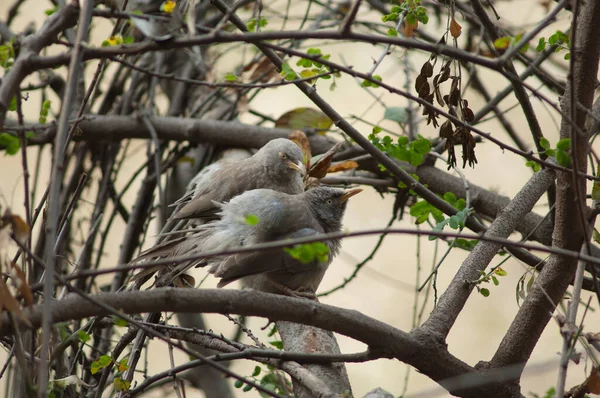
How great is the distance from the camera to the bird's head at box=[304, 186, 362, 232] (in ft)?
12.8

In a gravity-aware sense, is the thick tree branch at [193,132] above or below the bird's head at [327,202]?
above

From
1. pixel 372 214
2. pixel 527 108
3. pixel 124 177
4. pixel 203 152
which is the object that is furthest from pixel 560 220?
pixel 124 177

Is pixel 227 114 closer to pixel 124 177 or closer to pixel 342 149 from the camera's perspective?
pixel 342 149

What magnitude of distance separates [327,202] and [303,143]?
48cm

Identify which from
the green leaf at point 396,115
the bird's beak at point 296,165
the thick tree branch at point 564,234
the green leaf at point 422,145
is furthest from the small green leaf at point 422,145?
the bird's beak at point 296,165

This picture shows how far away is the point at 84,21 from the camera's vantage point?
183 centimetres

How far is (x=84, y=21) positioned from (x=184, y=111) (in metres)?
3.71

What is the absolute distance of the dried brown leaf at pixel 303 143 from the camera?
4.15m

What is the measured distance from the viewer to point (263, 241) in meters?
3.48

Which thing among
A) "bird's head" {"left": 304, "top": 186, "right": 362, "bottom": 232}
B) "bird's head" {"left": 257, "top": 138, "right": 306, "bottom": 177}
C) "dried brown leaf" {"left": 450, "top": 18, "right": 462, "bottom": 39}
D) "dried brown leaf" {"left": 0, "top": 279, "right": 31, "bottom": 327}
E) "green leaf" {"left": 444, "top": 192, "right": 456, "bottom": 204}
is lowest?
"dried brown leaf" {"left": 0, "top": 279, "right": 31, "bottom": 327}

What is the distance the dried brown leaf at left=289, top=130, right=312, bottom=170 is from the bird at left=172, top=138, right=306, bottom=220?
6.6 inches

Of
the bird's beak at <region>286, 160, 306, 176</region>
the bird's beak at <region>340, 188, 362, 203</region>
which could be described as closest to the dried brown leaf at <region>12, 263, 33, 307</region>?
the bird's beak at <region>340, 188, 362, 203</region>

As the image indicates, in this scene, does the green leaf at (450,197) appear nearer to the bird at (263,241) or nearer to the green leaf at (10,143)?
the bird at (263,241)

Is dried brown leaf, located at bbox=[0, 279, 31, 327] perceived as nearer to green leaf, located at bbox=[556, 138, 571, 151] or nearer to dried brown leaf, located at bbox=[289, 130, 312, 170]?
green leaf, located at bbox=[556, 138, 571, 151]
